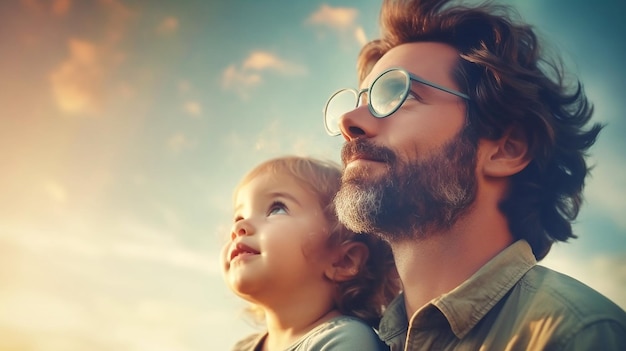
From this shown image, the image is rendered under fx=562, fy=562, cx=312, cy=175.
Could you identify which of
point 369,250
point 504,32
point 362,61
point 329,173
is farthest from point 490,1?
point 369,250

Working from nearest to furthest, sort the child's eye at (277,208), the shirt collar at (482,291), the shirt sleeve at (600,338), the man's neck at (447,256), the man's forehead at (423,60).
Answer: the shirt sleeve at (600,338)
the shirt collar at (482,291)
the man's neck at (447,256)
the man's forehead at (423,60)
the child's eye at (277,208)

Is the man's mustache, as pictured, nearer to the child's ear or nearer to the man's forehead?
the man's forehead

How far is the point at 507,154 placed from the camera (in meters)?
1.97

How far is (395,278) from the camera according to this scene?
92.1 inches

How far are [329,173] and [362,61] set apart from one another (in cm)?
63

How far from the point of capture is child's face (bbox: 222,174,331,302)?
2043mm

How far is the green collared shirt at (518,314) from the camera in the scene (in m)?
1.26

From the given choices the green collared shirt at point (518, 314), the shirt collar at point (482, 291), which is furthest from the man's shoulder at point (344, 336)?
the shirt collar at point (482, 291)

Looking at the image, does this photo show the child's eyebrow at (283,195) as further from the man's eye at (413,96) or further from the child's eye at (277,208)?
the man's eye at (413,96)

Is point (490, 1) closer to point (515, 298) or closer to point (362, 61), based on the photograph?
point (362, 61)

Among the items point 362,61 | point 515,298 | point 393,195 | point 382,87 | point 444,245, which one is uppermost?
point 362,61

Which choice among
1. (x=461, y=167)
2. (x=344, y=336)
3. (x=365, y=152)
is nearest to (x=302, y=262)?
(x=344, y=336)

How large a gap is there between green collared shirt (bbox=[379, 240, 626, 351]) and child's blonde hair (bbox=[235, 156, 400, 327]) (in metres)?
0.39

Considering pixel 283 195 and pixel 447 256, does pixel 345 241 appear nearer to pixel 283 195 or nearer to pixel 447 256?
pixel 283 195
